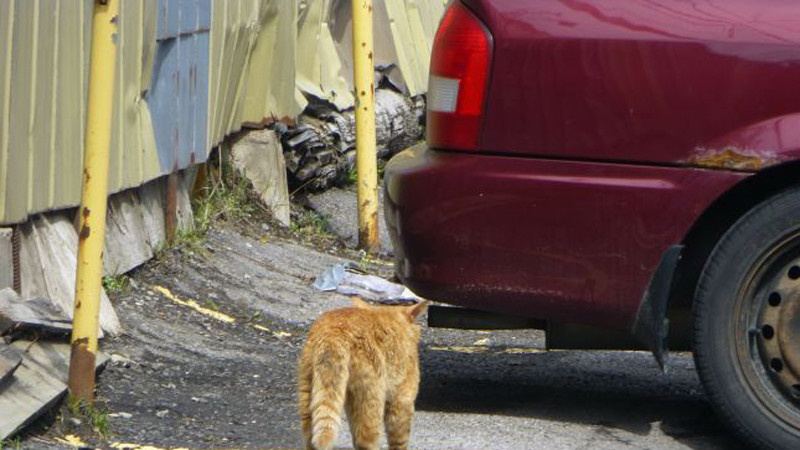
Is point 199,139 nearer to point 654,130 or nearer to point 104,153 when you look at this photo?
point 104,153

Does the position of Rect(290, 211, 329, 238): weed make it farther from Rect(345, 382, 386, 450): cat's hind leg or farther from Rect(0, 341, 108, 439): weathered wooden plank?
Rect(345, 382, 386, 450): cat's hind leg

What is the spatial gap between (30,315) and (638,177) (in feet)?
7.76

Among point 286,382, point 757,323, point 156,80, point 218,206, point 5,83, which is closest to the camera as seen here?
point 757,323

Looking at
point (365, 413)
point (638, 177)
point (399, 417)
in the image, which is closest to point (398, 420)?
point (399, 417)

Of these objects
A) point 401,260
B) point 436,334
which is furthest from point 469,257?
point 436,334

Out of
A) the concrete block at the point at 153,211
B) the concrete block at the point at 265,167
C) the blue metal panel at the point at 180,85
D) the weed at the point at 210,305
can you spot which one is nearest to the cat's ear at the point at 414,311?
the weed at the point at 210,305

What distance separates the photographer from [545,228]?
225 inches

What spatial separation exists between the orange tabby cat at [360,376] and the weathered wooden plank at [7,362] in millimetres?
1062

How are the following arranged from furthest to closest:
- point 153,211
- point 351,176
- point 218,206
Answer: point 351,176, point 218,206, point 153,211

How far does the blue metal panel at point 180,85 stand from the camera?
8.50 metres

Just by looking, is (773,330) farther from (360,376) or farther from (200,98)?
(200,98)

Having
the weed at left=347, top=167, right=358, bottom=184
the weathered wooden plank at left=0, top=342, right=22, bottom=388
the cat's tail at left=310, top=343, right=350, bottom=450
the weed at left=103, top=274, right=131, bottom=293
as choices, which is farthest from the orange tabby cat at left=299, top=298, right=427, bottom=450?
the weed at left=347, top=167, right=358, bottom=184

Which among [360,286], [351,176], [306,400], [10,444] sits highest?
[306,400]

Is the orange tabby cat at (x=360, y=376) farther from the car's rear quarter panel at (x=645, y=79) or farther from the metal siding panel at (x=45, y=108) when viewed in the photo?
the metal siding panel at (x=45, y=108)
